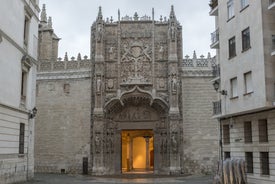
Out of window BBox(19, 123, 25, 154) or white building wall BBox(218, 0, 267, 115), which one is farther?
window BBox(19, 123, 25, 154)

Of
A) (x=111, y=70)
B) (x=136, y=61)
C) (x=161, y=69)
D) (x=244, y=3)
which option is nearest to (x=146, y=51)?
(x=136, y=61)

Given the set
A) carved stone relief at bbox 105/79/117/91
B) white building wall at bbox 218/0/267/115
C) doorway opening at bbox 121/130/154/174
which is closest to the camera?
white building wall at bbox 218/0/267/115

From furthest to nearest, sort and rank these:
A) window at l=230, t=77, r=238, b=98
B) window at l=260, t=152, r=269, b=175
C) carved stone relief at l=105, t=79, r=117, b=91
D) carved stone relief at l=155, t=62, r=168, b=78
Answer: carved stone relief at l=155, t=62, r=168, b=78
carved stone relief at l=105, t=79, r=117, b=91
window at l=230, t=77, r=238, b=98
window at l=260, t=152, r=269, b=175

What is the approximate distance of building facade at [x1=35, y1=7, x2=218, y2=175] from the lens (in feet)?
99.2

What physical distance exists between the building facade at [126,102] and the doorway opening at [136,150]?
518 centimetres

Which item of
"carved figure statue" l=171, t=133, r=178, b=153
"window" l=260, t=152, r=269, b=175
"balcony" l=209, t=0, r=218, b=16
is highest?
"balcony" l=209, t=0, r=218, b=16

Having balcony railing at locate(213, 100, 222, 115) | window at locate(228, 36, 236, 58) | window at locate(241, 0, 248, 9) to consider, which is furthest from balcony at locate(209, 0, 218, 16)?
balcony railing at locate(213, 100, 222, 115)

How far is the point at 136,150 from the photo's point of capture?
43219mm

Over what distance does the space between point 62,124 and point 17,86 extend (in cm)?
1116

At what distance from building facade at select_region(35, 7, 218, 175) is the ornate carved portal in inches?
3.0

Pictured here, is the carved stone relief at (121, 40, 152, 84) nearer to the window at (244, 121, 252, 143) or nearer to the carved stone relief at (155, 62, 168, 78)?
the carved stone relief at (155, 62, 168, 78)

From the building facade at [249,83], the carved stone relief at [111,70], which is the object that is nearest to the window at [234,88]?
the building facade at [249,83]

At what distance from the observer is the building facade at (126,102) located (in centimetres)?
3023

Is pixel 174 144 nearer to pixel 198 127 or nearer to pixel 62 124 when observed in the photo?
pixel 198 127
